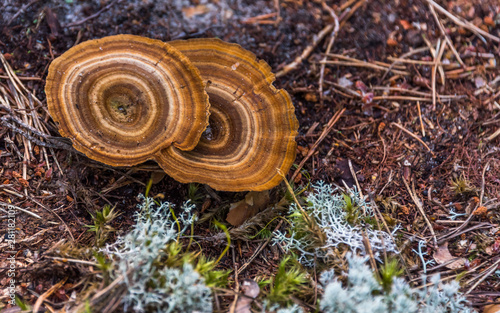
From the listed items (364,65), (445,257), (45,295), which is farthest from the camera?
(364,65)

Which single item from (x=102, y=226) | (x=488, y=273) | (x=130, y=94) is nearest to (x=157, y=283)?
(x=102, y=226)

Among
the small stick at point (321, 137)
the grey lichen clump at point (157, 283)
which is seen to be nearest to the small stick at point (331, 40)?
the small stick at point (321, 137)

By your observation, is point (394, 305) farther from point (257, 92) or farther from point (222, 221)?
point (257, 92)

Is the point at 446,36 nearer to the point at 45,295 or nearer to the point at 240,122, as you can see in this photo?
the point at 240,122

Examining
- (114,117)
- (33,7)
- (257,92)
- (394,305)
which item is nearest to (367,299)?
(394,305)

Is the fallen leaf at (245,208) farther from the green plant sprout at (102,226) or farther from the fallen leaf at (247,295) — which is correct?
the green plant sprout at (102,226)

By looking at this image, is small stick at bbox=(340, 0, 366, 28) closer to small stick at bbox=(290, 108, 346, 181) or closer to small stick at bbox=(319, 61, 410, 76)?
small stick at bbox=(319, 61, 410, 76)
